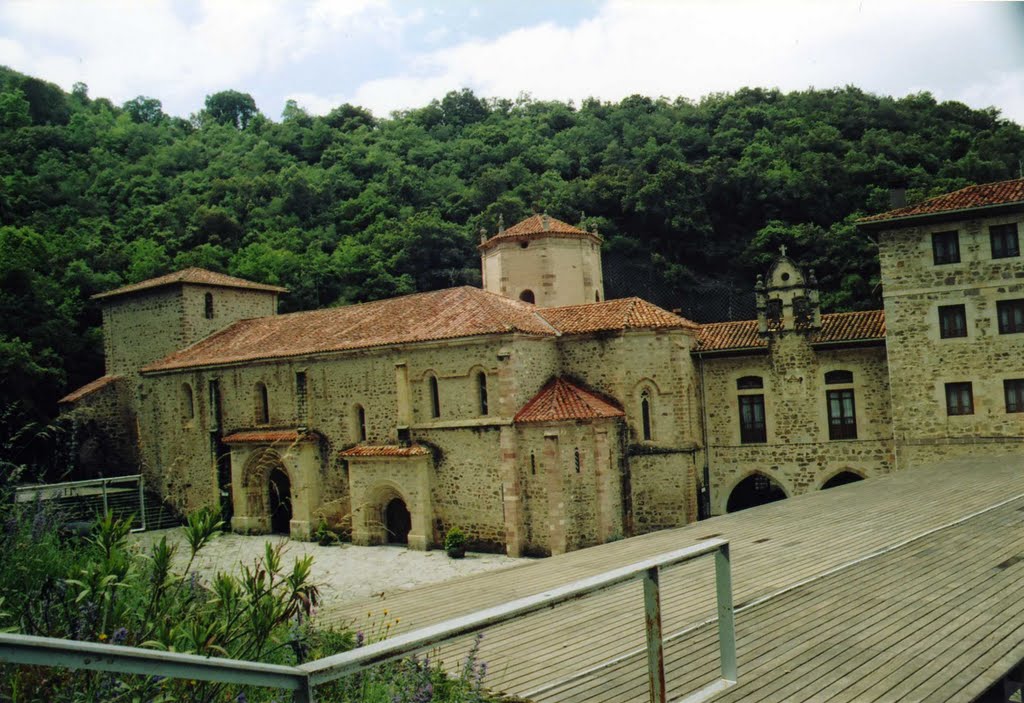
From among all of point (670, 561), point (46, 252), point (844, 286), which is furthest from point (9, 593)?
point (844, 286)

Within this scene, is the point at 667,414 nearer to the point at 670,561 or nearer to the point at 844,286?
the point at 670,561

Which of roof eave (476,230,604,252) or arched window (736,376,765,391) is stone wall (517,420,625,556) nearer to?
arched window (736,376,765,391)

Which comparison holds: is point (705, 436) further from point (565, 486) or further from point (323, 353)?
point (323, 353)

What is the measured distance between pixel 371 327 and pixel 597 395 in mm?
7913

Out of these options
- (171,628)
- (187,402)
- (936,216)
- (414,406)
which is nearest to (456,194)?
(187,402)

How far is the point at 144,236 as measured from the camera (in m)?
46.2

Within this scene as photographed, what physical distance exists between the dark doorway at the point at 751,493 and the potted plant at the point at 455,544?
8.59 metres

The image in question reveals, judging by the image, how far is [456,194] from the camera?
55406 mm

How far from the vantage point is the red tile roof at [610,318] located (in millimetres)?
22422

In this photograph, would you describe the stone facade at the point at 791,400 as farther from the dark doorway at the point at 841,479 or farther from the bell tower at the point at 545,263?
the bell tower at the point at 545,263

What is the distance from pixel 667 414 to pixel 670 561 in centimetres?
1903

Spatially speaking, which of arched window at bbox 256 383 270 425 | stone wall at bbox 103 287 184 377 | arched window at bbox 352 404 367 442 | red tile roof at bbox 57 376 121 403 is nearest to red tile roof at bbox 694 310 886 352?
arched window at bbox 352 404 367 442

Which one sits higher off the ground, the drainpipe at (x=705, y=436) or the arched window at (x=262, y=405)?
the arched window at (x=262, y=405)

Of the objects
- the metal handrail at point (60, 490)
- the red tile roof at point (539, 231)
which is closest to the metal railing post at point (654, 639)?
the metal handrail at point (60, 490)
